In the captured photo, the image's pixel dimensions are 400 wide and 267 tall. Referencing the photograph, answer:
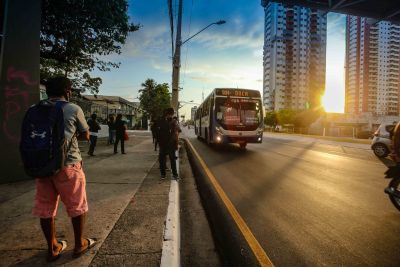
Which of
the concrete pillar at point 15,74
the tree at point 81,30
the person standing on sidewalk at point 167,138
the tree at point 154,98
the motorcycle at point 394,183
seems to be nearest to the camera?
the motorcycle at point 394,183

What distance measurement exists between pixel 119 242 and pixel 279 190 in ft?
13.9

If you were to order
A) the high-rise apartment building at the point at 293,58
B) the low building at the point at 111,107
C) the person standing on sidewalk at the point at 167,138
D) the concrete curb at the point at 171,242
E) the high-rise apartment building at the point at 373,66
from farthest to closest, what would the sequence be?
the high-rise apartment building at the point at 373,66 → the high-rise apartment building at the point at 293,58 → the low building at the point at 111,107 → the person standing on sidewalk at the point at 167,138 → the concrete curb at the point at 171,242

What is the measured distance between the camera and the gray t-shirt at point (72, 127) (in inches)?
120

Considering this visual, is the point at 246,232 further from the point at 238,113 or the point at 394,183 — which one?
the point at 238,113

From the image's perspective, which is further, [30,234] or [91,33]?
[91,33]

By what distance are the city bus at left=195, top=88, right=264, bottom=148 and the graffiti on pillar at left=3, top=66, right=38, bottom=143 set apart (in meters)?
10.4

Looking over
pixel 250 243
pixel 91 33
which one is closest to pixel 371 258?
pixel 250 243

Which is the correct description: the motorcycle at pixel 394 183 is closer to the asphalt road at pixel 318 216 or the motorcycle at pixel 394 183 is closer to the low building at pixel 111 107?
the asphalt road at pixel 318 216

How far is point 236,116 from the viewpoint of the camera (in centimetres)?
1608

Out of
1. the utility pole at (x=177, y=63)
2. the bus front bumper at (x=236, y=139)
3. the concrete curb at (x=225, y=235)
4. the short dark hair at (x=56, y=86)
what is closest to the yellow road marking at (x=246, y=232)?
the concrete curb at (x=225, y=235)

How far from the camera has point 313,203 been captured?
578cm

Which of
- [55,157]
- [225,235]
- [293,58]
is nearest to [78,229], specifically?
[55,157]

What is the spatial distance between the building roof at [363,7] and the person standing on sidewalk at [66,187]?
13270 mm

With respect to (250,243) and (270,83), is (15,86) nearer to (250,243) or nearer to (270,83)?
(250,243)
